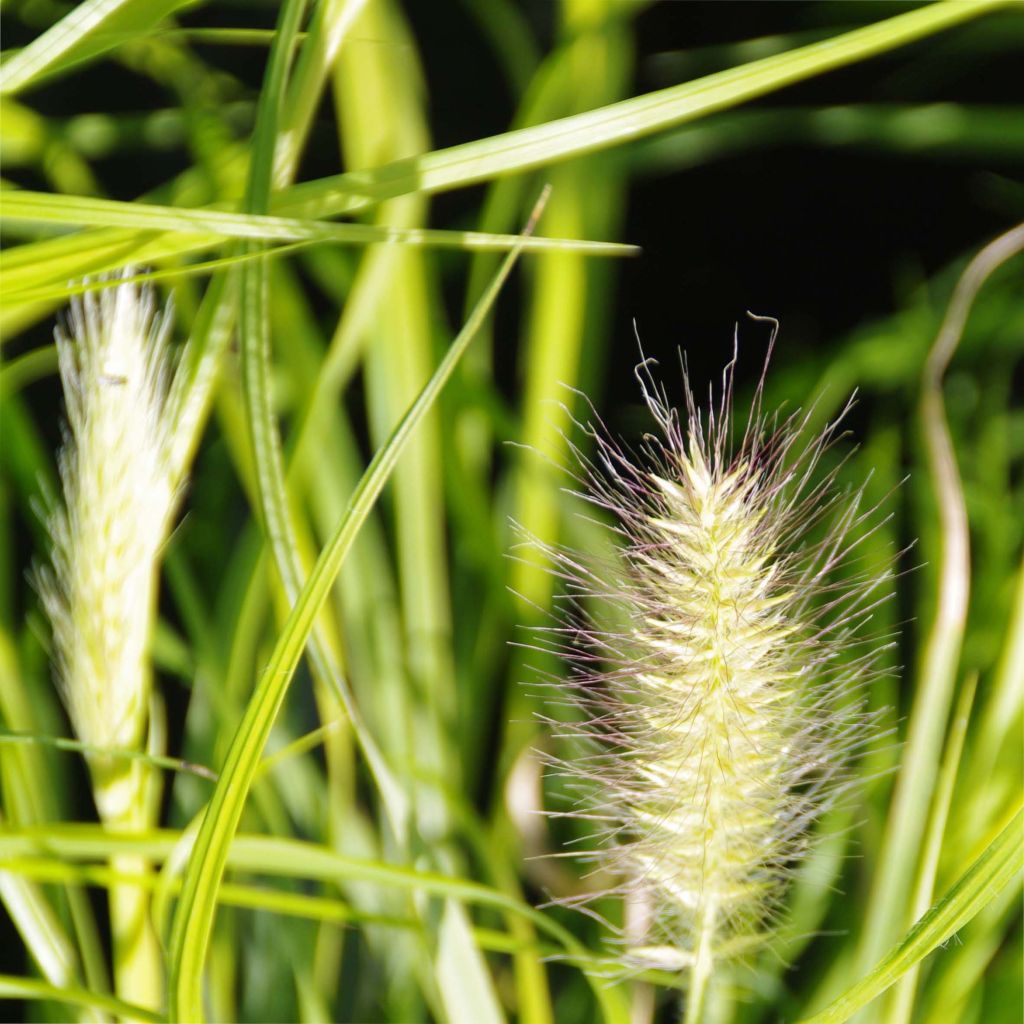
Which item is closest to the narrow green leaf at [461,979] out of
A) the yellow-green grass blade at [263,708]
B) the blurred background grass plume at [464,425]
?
the blurred background grass plume at [464,425]

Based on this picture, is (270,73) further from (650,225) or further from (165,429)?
(650,225)

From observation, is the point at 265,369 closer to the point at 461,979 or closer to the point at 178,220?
the point at 178,220

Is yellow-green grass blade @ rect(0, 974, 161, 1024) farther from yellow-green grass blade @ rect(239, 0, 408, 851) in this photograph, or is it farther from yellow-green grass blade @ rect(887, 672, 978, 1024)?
yellow-green grass blade @ rect(887, 672, 978, 1024)

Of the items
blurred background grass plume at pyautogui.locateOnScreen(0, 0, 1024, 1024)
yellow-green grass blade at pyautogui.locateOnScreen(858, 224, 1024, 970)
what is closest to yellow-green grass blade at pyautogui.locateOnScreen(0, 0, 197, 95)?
blurred background grass plume at pyautogui.locateOnScreen(0, 0, 1024, 1024)

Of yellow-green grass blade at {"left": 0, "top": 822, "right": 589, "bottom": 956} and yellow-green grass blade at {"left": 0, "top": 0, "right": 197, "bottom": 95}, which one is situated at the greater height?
yellow-green grass blade at {"left": 0, "top": 0, "right": 197, "bottom": 95}

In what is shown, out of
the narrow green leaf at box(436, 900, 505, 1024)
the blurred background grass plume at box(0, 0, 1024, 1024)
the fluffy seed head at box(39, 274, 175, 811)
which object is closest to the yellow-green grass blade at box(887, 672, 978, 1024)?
the blurred background grass plume at box(0, 0, 1024, 1024)

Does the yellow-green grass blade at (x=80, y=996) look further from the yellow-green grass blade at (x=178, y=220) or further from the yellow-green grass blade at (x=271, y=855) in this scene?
the yellow-green grass blade at (x=178, y=220)

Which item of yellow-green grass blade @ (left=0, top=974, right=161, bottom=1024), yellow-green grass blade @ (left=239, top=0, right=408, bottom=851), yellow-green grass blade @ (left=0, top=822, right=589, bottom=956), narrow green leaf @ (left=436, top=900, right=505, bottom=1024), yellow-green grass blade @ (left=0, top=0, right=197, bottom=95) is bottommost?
narrow green leaf @ (left=436, top=900, right=505, bottom=1024)

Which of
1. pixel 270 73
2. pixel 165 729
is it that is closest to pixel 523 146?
pixel 270 73
